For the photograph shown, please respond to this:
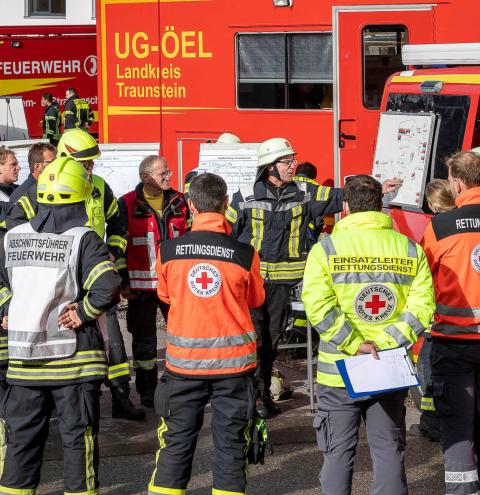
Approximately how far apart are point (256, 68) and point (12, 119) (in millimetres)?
7010

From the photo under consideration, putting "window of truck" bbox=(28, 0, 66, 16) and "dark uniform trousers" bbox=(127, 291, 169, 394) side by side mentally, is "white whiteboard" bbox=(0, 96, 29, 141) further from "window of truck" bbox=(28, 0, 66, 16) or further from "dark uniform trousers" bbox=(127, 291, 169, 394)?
"window of truck" bbox=(28, 0, 66, 16)

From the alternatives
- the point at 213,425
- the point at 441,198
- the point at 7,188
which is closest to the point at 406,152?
the point at 441,198

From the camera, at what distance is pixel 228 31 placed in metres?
11.3

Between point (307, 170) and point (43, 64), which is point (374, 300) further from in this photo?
point (43, 64)

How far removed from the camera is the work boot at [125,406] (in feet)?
24.7

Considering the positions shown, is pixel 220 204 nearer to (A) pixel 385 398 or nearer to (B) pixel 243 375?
(B) pixel 243 375

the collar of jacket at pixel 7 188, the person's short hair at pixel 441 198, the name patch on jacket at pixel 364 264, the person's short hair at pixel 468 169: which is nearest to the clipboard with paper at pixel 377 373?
the name patch on jacket at pixel 364 264

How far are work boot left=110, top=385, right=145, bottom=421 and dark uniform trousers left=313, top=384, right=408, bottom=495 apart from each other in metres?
2.62

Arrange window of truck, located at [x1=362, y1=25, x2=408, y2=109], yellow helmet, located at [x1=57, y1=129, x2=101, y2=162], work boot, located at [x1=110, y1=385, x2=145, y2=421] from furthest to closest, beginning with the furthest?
window of truck, located at [x1=362, y1=25, x2=408, y2=109] → work boot, located at [x1=110, y1=385, x2=145, y2=421] → yellow helmet, located at [x1=57, y1=129, x2=101, y2=162]

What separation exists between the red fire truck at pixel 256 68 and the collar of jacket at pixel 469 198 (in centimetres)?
465

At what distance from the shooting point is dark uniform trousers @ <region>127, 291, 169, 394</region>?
7.75m

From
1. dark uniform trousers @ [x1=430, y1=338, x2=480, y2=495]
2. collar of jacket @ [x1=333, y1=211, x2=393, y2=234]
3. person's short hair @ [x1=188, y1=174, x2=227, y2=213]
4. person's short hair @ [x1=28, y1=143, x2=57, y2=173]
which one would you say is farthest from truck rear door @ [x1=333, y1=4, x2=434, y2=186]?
collar of jacket @ [x1=333, y1=211, x2=393, y2=234]

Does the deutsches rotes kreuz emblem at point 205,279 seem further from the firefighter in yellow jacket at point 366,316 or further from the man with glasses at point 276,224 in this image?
the man with glasses at point 276,224

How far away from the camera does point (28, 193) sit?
6910 mm
